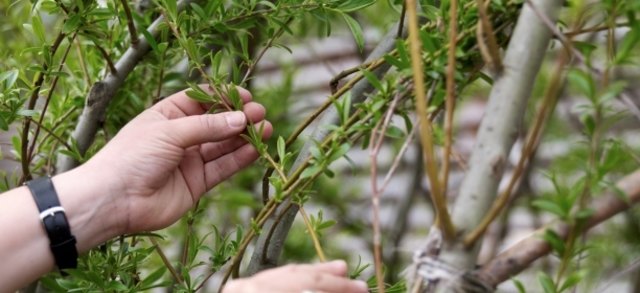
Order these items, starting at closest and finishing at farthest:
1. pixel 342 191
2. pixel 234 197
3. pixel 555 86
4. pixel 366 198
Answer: pixel 555 86 < pixel 234 197 < pixel 342 191 < pixel 366 198

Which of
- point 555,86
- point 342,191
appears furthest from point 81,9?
point 342,191

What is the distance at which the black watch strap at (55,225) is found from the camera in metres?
1.14

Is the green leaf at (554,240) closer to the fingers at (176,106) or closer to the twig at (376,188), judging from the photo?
the twig at (376,188)

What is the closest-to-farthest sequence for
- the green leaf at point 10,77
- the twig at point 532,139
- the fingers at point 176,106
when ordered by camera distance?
1. the twig at point 532,139
2. the green leaf at point 10,77
3. the fingers at point 176,106

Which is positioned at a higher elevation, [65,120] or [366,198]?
[65,120]

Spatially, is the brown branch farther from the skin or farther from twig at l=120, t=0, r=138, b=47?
twig at l=120, t=0, r=138, b=47

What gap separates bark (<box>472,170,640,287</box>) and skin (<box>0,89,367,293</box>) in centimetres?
45

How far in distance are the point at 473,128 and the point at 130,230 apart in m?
1.41

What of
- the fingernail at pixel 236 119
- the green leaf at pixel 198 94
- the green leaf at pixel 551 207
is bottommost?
the green leaf at pixel 551 207

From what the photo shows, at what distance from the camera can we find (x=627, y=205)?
0.67m

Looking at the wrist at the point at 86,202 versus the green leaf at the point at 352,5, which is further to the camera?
the wrist at the point at 86,202

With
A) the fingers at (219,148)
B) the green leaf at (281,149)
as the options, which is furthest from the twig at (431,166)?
the fingers at (219,148)

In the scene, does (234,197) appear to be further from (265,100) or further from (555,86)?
(555,86)

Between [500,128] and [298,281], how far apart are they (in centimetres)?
22
